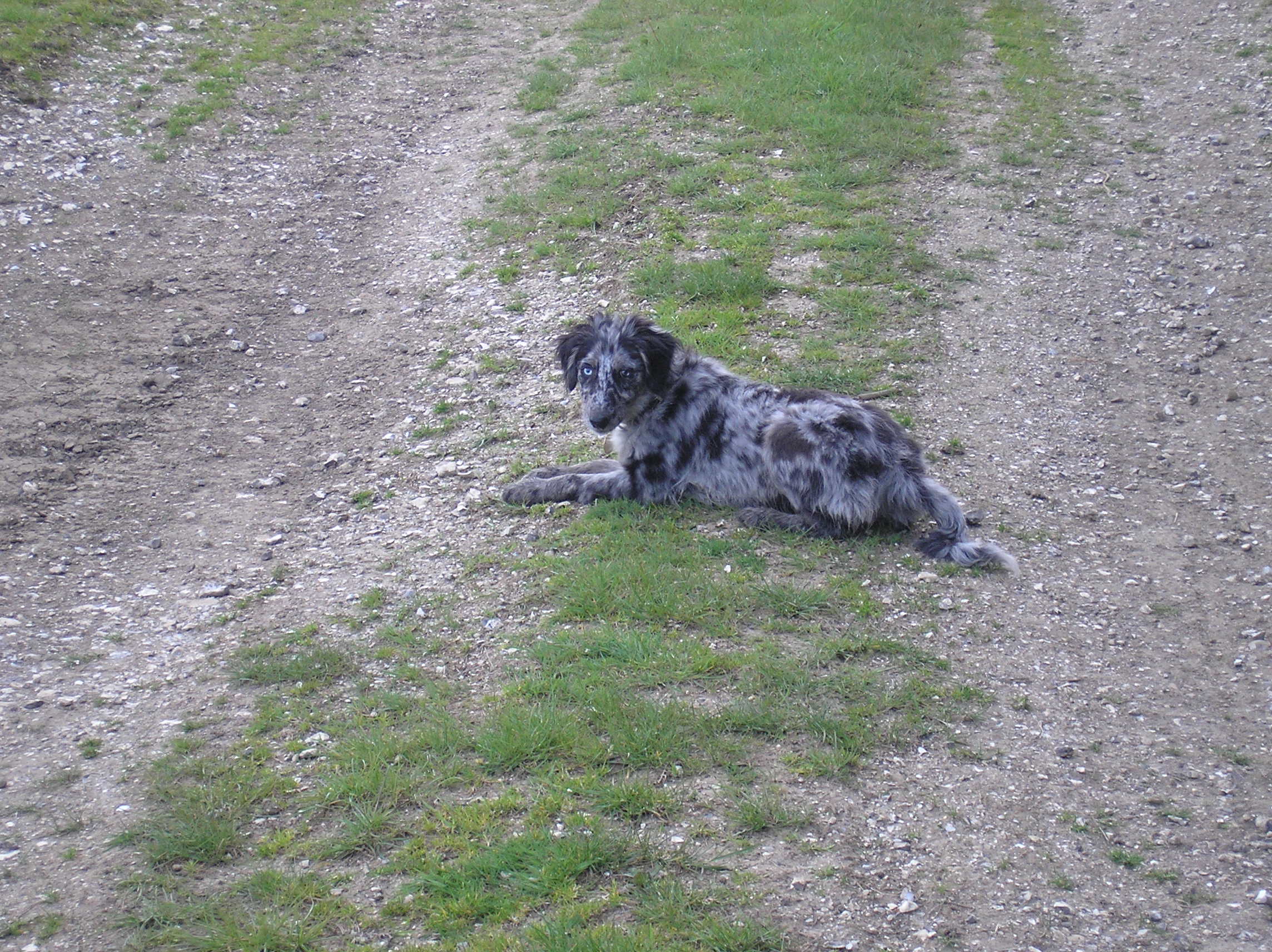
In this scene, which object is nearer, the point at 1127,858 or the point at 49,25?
the point at 1127,858

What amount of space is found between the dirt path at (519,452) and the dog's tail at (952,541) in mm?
233

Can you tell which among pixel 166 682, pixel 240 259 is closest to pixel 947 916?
pixel 166 682

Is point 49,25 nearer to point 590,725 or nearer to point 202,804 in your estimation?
point 202,804

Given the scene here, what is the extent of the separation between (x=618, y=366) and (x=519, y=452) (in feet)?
3.88

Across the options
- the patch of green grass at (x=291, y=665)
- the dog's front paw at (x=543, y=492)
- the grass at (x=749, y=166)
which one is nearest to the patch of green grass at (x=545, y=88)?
the grass at (x=749, y=166)

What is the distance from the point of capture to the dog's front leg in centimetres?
757

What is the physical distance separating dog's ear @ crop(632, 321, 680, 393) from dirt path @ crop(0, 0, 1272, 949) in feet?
3.81

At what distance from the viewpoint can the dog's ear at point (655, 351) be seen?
24.9 ft

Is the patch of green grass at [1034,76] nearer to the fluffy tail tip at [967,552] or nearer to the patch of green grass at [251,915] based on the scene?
the fluffy tail tip at [967,552]

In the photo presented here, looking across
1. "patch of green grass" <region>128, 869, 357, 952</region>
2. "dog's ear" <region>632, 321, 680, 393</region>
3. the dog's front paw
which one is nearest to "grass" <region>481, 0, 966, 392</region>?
"dog's ear" <region>632, 321, 680, 393</region>

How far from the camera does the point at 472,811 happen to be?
15.6ft

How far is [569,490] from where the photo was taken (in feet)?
25.0

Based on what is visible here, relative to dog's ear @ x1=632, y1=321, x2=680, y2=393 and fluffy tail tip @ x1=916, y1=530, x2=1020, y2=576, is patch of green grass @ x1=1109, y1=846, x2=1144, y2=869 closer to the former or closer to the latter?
fluffy tail tip @ x1=916, y1=530, x2=1020, y2=576

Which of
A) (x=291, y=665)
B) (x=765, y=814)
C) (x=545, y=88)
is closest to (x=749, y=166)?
(x=545, y=88)
